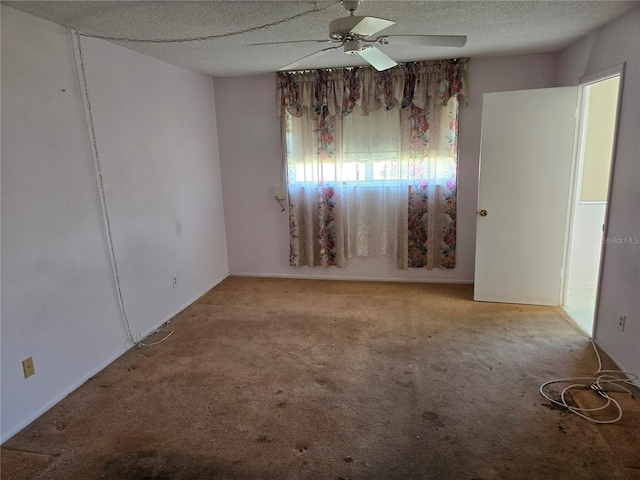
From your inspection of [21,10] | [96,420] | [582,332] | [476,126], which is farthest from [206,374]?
[476,126]

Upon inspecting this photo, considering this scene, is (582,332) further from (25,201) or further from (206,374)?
(25,201)

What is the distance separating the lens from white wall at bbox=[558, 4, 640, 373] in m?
2.51

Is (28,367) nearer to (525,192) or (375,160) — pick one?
(375,160)

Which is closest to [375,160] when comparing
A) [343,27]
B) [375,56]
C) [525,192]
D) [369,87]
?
[369,87]

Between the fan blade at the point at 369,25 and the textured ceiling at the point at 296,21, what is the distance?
0.33 metres

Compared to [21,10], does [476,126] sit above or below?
below

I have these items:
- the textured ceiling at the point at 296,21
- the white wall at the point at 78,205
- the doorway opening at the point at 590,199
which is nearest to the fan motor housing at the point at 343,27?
the textured ceiling at the point at 296,21

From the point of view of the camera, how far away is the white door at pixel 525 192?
341 centimetres

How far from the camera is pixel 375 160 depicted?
4289 millimetres

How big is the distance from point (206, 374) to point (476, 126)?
3.49 meters

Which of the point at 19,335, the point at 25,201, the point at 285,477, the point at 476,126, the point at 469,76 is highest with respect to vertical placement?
the point at 469,76

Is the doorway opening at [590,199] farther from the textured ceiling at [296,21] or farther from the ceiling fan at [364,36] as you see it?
the ceiling fan at [364,36]

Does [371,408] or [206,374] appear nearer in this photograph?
[371,408]

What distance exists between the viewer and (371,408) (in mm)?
2322
